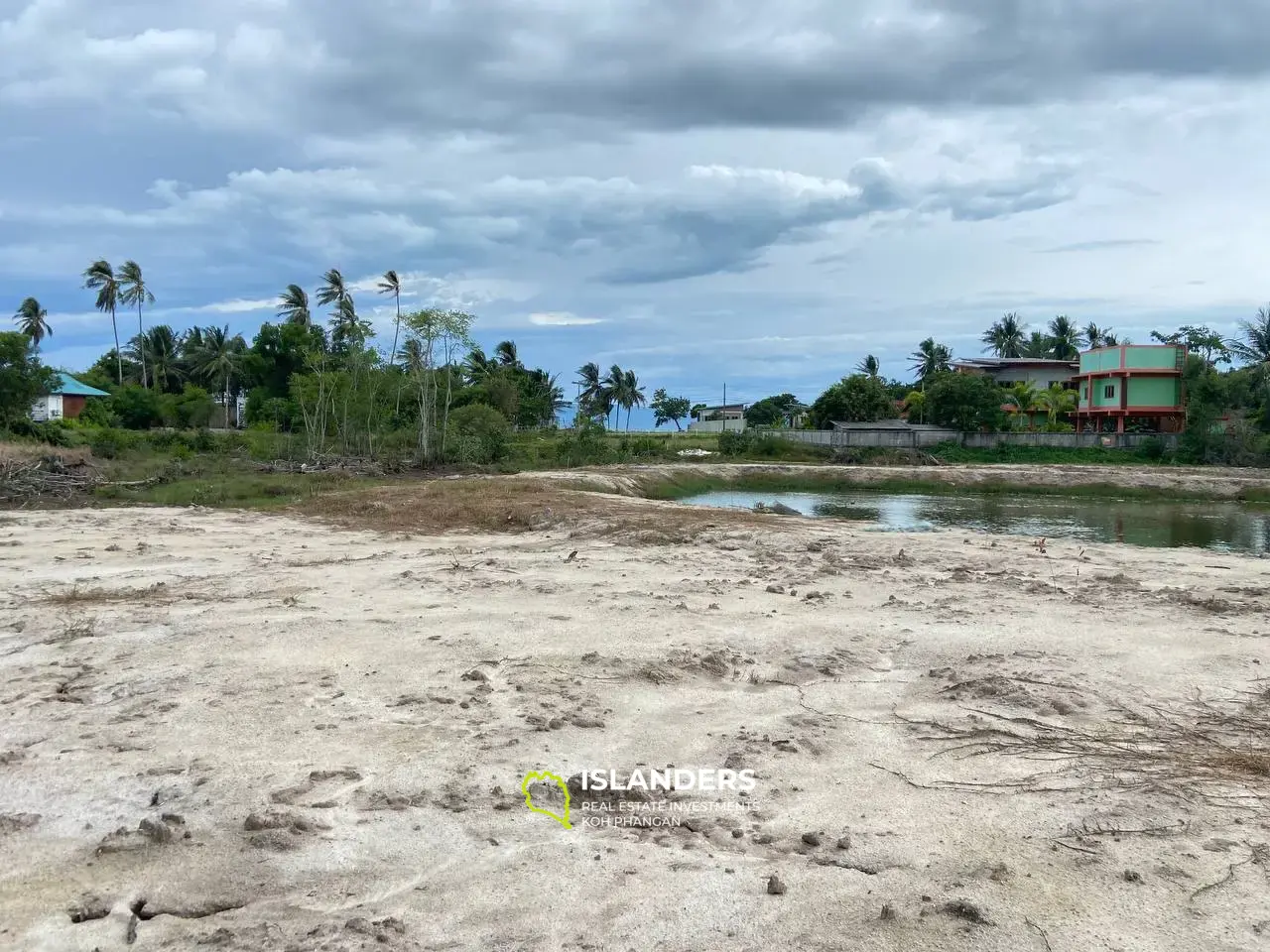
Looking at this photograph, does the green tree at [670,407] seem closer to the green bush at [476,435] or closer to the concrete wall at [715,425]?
the concrete wall at [715,425]

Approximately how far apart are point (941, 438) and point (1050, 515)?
29.6 meters

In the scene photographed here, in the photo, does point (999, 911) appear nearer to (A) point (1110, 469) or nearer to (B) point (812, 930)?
(B) point (812, 930)

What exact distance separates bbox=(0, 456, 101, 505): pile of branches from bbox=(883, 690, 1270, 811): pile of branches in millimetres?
21532

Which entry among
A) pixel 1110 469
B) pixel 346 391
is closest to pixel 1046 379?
pixel 1110 469

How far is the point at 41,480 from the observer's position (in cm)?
2183

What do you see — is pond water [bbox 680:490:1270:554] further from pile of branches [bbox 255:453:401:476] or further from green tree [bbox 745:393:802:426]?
green tree [bbox 745:393:802:426]

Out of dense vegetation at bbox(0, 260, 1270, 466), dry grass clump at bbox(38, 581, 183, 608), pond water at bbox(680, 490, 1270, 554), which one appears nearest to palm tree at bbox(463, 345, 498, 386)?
dense vegetation at bbox(0, 260, 1270, 466)

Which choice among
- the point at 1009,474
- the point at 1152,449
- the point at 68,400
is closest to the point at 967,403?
the point at 1152,449

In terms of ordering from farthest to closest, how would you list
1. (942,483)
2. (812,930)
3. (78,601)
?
(942,483) → (78,601) → (812,930)

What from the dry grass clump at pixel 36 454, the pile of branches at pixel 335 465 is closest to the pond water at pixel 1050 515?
the pile of branches at pixel 335 465

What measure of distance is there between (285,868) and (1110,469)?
50663 millimetres

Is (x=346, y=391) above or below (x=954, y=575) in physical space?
above

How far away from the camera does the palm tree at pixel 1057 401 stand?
206ft

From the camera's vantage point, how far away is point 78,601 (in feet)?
30.4
